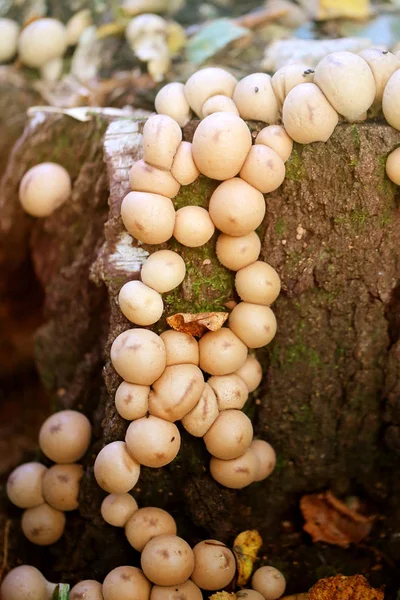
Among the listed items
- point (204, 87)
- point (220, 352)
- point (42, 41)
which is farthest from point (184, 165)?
point (42, 41)

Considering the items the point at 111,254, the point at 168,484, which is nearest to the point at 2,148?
the point at 111,254

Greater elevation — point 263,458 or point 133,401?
point 133,401

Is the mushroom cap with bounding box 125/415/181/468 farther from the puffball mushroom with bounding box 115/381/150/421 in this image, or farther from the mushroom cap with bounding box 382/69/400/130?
the mushroom cap with bounding box 382/69/400/130

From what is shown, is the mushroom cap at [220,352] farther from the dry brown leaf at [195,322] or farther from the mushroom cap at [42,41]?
the mushroom cap at [42,41]

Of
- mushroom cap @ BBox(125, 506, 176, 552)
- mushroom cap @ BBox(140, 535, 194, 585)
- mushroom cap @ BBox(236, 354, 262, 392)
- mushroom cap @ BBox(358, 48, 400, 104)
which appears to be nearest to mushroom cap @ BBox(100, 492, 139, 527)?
mushroom cap @ BBox(125, 506, 176, 552)

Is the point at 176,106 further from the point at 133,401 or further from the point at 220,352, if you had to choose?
the point at 133,401

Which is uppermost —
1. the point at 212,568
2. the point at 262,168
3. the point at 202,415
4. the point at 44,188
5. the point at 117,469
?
the point at 262,168

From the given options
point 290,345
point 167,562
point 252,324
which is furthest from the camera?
point 290,345

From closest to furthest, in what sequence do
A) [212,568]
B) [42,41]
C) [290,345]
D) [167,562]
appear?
[167,562] → [212,568] → [290,345] → [42,41]
